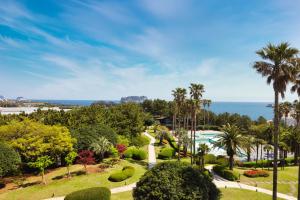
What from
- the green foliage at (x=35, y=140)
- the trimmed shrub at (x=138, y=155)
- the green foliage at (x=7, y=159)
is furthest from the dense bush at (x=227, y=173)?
the green foliage at (x=7, y=159)

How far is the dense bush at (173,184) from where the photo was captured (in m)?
15.1

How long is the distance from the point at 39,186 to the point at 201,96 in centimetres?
2831

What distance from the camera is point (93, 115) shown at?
4853cm

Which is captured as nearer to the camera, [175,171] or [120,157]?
[175,171]

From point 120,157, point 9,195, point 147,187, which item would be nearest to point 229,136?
point 120,157

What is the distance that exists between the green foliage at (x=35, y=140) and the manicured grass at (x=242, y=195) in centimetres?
2164

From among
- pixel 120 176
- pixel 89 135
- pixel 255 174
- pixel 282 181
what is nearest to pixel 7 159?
pixel 89 135

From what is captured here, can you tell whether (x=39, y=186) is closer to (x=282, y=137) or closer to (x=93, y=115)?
(x=93, y=115)

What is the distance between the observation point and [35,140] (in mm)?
30328

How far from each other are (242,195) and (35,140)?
89.3 feet

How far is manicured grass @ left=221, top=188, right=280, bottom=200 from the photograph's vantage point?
957 inches

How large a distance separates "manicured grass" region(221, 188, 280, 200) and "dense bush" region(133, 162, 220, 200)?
9582 mm

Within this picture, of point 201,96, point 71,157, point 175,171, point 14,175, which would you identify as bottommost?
point 14,175

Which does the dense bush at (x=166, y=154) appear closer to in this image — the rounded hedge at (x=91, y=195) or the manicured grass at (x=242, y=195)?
the manicured grass at (x=242, y=195)
